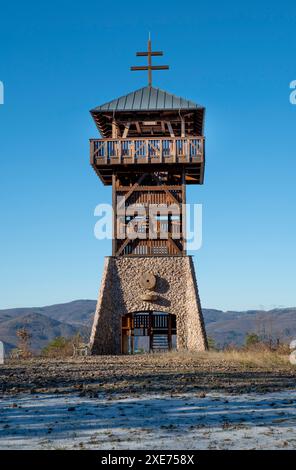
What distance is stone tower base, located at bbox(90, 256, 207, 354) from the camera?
A: 2886 centimetres

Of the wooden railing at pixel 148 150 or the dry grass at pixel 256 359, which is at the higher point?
the wooden railing at pixel 148 150

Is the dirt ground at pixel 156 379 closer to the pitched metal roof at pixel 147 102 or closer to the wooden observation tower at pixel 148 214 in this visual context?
the wooden observation tower at pixel 148 214

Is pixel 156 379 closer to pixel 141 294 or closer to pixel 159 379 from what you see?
pixel 159 379

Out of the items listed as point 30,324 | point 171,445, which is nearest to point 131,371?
point 171,445

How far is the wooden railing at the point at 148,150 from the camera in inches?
1146

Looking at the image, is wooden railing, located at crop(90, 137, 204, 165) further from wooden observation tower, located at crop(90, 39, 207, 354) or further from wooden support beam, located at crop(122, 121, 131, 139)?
wooden support beam, located at crop(122, 121, 131, 139)

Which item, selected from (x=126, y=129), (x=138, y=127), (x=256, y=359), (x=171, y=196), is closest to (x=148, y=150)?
(x=126, y=129)

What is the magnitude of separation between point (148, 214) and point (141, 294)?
4.01 metres

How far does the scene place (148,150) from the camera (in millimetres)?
29234

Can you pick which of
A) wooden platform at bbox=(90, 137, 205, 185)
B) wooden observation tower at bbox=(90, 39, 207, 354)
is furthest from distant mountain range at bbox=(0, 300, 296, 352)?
wooden platform at bbox=(90, 137, 205, 185)

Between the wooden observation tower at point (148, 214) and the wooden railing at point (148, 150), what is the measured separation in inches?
1.8

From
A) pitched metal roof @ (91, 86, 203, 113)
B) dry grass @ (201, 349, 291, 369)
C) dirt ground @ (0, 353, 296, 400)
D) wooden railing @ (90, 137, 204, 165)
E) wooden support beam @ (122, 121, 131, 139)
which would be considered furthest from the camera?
wooden support beam @ (122, 121, 131, 139)

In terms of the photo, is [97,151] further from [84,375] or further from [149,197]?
[84,375]

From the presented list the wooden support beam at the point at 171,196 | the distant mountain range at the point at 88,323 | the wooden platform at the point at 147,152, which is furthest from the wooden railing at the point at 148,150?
the distant mountain range at the point at 88,323
